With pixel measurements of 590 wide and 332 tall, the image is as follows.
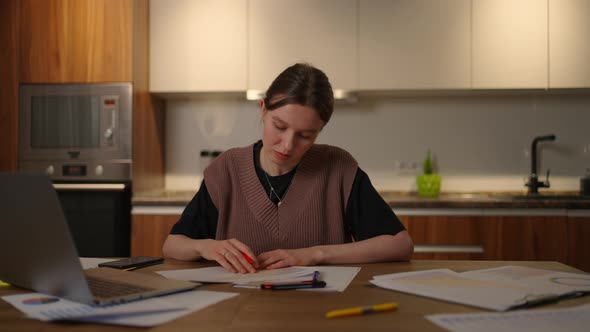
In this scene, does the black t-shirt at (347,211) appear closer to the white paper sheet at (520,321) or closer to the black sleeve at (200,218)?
the black sleeve at (200,218)

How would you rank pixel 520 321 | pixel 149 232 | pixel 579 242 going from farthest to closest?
pixel 149 232 < pixel 579 242 < pixel 520 321

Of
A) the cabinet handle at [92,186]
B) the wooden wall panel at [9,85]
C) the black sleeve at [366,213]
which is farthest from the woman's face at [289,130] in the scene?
the wooden wall panel at [9,85]

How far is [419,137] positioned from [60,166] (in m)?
2.11

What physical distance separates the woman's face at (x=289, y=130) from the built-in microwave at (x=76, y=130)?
1.63m

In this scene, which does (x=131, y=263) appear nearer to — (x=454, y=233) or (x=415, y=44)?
(x=454, y=233)

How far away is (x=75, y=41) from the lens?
3100 millimetres

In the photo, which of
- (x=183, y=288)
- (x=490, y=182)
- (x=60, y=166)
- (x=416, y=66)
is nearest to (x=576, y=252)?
(x=490, y=182)

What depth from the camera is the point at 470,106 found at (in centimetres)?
348

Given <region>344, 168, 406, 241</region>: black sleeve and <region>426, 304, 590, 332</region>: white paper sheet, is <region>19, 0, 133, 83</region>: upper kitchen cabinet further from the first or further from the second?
<region>426, 304, 590, 332</region>: white paper sheet

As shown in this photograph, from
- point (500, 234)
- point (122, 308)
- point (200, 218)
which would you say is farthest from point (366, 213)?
point (500, 234)

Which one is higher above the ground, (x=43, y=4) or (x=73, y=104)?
(x=43, y=4)

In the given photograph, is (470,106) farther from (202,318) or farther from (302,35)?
(202,318)

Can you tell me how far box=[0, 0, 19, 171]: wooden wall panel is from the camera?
3123 millimetres

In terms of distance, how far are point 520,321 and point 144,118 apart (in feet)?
8.95
